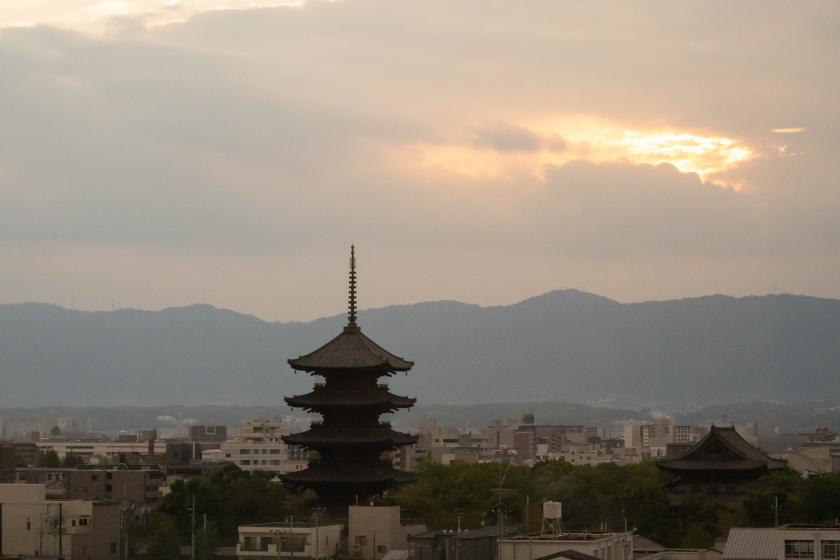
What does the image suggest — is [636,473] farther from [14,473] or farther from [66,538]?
[14,473]

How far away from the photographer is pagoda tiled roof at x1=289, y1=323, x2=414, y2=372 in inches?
2559

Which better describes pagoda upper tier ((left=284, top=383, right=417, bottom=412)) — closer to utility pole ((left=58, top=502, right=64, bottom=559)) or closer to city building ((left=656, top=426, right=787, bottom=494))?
utility pole ((left=58, top=502, right=64, bottom=559))

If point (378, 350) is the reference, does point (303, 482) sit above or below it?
below

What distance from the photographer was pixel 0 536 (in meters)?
63.6

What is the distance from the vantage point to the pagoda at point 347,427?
6444 cm

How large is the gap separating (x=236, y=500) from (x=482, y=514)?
9919 millimetres

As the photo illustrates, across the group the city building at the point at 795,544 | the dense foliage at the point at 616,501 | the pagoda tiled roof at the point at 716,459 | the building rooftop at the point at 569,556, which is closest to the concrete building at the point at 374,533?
the dense foliage at the point at 616,501

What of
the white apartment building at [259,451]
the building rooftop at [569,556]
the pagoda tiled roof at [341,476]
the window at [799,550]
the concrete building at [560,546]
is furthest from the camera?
the white apartment building at [259,451]

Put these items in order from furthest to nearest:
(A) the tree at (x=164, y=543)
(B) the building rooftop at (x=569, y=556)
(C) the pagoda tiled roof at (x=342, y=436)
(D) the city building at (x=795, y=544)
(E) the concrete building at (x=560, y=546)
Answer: (C) the pagoda tiled roof at (x=342, y=436) < (A) the tree at (x=164, y=543) < (E) the concrete building at (x=560, y=546) < (D) the city building at (x=795, y=544) < (B) the building rooftop at (x=569, y=556)

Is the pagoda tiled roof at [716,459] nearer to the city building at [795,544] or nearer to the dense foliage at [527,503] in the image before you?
the dense foliage at [527,503]

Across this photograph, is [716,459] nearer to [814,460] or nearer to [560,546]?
[560,546]

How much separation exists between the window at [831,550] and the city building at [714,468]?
2640cm

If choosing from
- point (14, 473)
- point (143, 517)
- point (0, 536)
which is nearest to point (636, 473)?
point (143, 517)

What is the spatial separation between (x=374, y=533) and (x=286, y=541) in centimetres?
322
